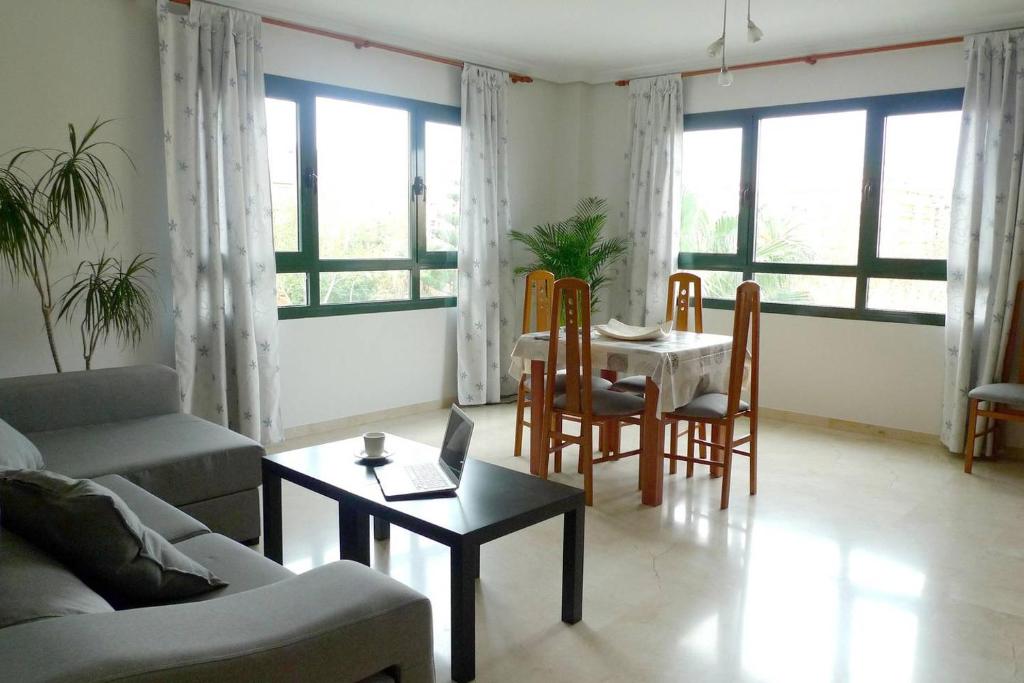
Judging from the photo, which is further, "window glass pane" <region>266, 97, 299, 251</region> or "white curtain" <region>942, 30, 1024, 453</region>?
"window glass pane" <region>266, 97, 299, 251</region>

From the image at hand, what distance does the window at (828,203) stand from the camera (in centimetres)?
492

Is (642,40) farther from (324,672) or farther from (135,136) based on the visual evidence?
(324,672)

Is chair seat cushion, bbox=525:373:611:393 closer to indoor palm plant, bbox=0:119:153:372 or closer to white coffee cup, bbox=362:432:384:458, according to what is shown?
white coffee cup, bbox=362:432:384:458

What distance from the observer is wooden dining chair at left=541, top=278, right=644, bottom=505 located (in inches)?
144

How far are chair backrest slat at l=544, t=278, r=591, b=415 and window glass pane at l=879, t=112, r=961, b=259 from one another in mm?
2474

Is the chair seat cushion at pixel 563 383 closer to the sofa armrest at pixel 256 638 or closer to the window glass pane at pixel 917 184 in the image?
the window glass pane at pixel 917 184

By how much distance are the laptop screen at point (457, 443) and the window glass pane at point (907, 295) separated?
353 cm

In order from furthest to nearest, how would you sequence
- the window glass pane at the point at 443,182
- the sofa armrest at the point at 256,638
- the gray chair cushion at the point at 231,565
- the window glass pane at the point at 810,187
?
the window glass pane at the point at 443,182, the window glass pane at the point at 810,187, the gray chair cushion at the point at 231,565, the sofa armrest at the point at 256,638

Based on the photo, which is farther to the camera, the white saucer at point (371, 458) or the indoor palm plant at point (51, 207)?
the indoor palm plant at point (51, 207)

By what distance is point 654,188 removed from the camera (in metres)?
5.84

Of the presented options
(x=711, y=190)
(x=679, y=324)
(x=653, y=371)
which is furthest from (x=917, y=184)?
(x=653, y=371)

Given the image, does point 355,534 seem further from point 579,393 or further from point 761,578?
point 761,578

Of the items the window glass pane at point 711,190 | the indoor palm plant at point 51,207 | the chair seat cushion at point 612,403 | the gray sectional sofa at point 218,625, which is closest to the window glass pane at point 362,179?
the indoor palm plant at point 51,207

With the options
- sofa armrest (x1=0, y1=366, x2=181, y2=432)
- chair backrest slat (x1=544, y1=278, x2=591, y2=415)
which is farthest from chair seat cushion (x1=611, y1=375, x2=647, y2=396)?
A: sofa armrest (x1=0, y1=366, x2=181, y2=432)
